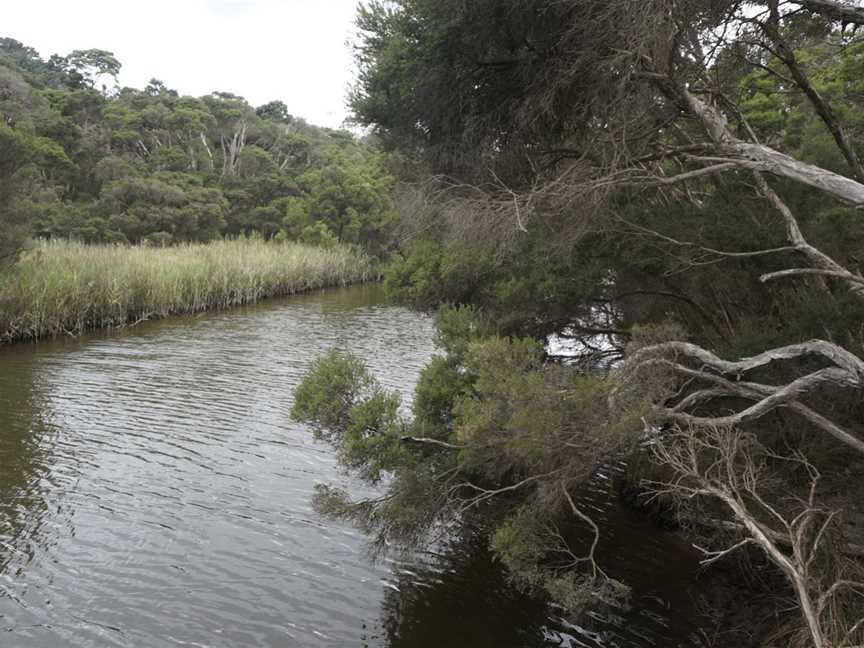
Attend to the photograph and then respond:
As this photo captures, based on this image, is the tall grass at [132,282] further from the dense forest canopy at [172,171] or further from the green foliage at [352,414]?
the green foliage at [352,414]

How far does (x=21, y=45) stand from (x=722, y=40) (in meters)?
57.1

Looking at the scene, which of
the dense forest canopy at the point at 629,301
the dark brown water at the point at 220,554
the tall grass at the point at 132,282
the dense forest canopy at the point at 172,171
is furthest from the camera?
the dense forest canopy at the point at 172,171

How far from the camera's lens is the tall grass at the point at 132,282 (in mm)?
15586

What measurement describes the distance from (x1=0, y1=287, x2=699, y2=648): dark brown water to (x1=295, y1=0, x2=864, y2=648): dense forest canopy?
0.48 meters

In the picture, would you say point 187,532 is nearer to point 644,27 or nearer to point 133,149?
point 644,27

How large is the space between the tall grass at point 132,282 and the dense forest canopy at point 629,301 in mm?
11215

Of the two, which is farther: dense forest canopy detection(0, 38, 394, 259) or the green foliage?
dense forest canopy detection(0, 38, 394, 259)

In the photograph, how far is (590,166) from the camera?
254 inches

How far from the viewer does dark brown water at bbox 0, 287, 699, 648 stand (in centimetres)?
575

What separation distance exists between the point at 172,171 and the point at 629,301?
31.2m

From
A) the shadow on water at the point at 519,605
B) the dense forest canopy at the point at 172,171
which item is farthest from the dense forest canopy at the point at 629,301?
the dense forest canopy at the point at 172,171

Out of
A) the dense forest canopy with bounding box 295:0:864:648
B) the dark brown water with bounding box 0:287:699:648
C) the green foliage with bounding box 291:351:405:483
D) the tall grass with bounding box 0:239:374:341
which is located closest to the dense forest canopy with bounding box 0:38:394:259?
the tall grass with bounding box 0:239:374:341

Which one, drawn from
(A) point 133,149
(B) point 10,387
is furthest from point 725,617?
(A) point 133,149

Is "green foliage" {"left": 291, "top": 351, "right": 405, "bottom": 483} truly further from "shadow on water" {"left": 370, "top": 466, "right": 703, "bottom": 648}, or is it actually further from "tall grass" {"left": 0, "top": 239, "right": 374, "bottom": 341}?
"tall grass" {"left": 0, "top": 239, "right": 374, "bottom": 341}
